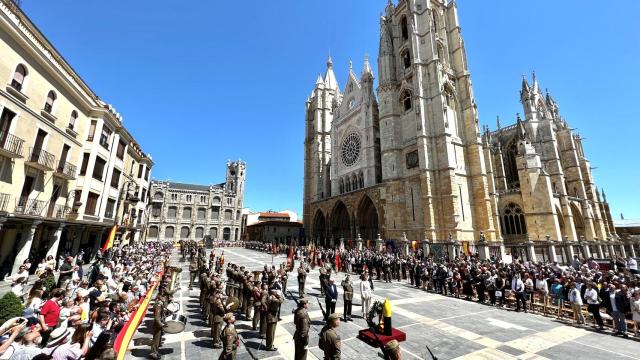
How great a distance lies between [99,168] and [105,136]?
2.43m

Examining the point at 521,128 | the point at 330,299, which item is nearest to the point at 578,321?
the point at 330,299

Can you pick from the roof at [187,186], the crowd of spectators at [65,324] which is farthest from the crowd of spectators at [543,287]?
the roof at [187,186]

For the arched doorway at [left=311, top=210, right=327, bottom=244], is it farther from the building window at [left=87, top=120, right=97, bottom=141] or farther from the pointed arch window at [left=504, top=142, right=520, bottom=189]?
the building window at [left=87, top=120, right=97, bottom=141]

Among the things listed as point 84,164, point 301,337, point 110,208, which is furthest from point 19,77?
point 301,337

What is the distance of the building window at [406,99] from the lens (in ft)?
102

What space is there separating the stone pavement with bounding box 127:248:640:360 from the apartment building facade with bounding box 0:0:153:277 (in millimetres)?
10571

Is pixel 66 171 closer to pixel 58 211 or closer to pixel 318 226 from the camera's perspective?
pixel 58 211

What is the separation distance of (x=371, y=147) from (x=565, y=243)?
2024cm

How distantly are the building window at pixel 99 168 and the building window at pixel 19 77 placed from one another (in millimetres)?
6683

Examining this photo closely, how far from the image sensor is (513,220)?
29656 mm

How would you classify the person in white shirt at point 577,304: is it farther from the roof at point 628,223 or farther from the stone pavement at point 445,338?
the roof at point 628,223

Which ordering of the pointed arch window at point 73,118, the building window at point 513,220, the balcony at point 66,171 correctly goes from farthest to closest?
the building window at point 513,220 < the pointed arch window at point 73,118 < the balcony at point 66,171

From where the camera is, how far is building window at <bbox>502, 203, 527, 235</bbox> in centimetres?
2904

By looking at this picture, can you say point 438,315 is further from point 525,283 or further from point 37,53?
point 37,53
